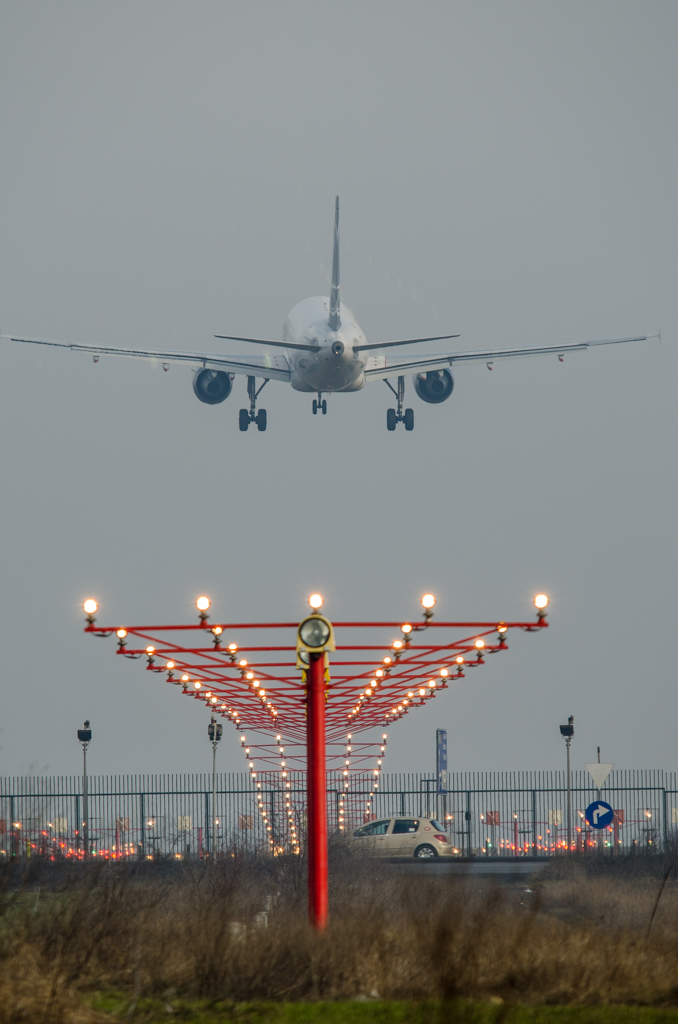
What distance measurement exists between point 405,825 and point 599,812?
10662 millimetres

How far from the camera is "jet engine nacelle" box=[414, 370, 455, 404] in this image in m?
51.4

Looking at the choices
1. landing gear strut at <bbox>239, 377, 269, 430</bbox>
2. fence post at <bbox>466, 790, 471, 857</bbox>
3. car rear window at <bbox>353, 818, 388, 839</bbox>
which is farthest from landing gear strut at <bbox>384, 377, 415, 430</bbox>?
car rear window at <bbox>353, 818, 388, 839</bbox>

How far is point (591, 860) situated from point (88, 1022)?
22312 millimetres

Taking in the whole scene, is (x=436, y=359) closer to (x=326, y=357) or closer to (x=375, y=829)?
(x=326, y=357)

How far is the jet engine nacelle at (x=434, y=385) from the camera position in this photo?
51375mm

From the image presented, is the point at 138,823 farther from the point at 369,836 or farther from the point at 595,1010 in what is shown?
the point at 595,1010

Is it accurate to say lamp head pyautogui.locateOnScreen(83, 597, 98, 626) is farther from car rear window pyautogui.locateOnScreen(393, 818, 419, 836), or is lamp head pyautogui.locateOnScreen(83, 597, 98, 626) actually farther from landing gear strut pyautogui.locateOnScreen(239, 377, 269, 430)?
landing gear strut pyautogui.locateOnScreen(239, 377, 269, 430)

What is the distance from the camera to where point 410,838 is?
108 feet

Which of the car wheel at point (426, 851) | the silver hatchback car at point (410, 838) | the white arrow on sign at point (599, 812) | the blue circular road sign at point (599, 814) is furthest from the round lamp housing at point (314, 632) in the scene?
Result: the car wheel at point (426, 851)

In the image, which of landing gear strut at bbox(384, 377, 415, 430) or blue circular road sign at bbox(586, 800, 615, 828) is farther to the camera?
landing gear strut at bbox(384, 377, 415, 430)

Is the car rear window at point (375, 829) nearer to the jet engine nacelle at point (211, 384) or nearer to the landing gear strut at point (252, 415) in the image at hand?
the jet engine nacelle at point (211, 384)

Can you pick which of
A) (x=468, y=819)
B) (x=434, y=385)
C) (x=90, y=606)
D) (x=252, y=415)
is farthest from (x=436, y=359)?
(x=90, y=606)

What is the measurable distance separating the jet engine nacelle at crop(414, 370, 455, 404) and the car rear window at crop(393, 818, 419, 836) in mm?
22150

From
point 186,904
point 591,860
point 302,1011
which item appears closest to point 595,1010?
point 302,1011
